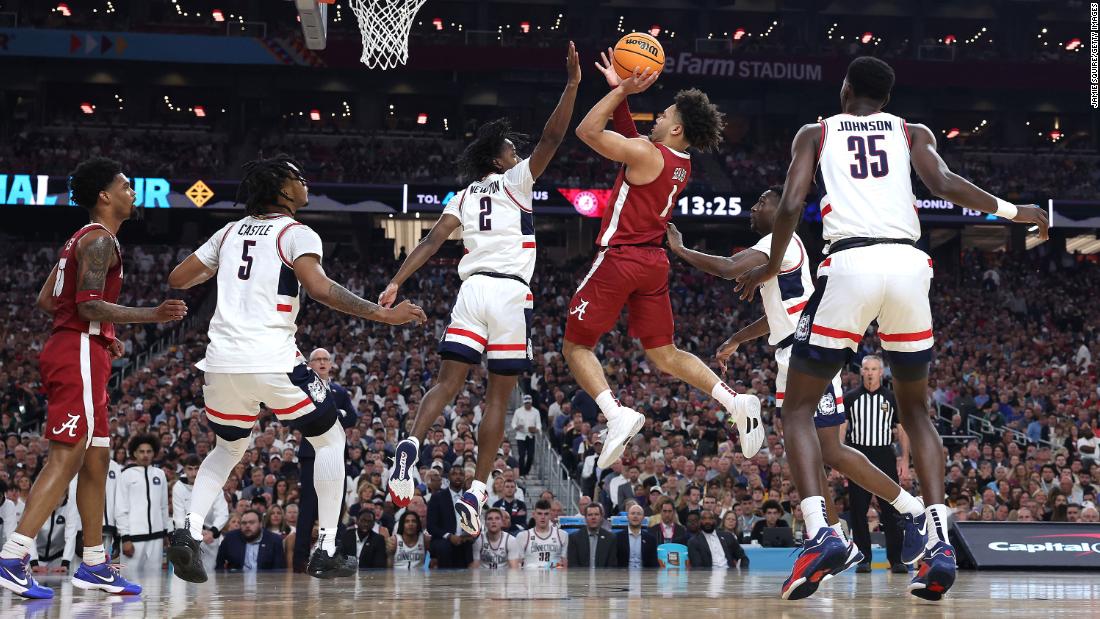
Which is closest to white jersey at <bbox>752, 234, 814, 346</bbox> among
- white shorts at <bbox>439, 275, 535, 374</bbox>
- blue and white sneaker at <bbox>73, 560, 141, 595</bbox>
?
white shorts at <bbox>439, 275, 535, 374</bbox>

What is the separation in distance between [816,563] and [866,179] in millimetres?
1840

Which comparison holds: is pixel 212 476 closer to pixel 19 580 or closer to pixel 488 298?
pixel 19 580

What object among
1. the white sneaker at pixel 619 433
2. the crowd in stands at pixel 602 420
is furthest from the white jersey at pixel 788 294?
the white sneaker at pixel 619 433

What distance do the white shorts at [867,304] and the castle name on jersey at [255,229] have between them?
2961 millimetres

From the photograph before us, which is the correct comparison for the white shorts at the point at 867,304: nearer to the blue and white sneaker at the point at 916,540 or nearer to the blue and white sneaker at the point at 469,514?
the blue and white sneaker at the point at 916,540

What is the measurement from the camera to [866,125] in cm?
536

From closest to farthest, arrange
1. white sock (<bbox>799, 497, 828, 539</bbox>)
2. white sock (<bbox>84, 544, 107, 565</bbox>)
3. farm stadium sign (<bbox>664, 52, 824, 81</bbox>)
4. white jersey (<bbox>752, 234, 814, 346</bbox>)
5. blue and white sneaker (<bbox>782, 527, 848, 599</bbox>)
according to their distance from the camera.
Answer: blue and white sneaker (<bbox>782, 527, 848, 599</bbox>), white sock (<bbox>799, 497, 828, 539</bbox>), white sock (<bbox>84, 544, 107, 565</bbox>), white jersey (<bbox>752, 234, 814, 346</bbox>), farm stadium sign (<bbox>664, 52, 824, 81</bbox>)

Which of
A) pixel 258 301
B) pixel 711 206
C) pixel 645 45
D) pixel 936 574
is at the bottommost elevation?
pixel 936 574

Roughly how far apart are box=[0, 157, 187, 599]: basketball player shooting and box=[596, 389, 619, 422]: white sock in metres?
2.61

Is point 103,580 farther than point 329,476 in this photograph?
Yes

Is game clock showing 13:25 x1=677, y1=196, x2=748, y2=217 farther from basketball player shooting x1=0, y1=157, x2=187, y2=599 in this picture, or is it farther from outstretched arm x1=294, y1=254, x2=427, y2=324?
outstretched arm x1=294, y1=254, x2=427, y2=324

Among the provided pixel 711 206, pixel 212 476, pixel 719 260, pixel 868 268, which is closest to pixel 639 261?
pixel 719 260

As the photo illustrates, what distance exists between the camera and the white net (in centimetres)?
1250

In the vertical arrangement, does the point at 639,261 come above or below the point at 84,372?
above
